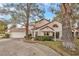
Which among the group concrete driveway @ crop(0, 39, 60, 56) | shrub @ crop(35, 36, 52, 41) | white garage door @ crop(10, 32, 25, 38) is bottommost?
concrete driveway @ crop(0, 39, 60, 56)

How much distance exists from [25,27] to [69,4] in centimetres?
55

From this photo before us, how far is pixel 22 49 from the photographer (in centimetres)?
303

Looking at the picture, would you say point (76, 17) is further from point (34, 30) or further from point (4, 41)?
point (4, 41)

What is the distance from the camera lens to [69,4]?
304 cm

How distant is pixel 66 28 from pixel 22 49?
54 cm

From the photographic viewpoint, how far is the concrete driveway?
3.03 meters

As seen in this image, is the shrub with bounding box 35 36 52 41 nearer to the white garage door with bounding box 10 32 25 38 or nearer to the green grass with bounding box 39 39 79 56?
the green grass with bounding box 39 39 79 56

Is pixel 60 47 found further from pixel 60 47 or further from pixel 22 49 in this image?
pixel 22 49

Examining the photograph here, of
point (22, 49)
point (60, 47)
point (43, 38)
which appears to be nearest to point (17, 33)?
point (22, 49)

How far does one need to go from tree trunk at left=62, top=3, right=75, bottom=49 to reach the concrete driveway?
0.57 ft

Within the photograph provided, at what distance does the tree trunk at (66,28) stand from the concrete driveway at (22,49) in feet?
0.57

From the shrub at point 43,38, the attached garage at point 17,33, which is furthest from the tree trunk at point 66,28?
the attached garage at point 17,33

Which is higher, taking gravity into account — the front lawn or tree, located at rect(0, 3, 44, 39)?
tree, located at rect(0, 3, 44, 39)

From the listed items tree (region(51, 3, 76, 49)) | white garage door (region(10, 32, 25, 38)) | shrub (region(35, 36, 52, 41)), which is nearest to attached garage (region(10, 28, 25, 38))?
white garage door (region(10, 32, 25, 38))
